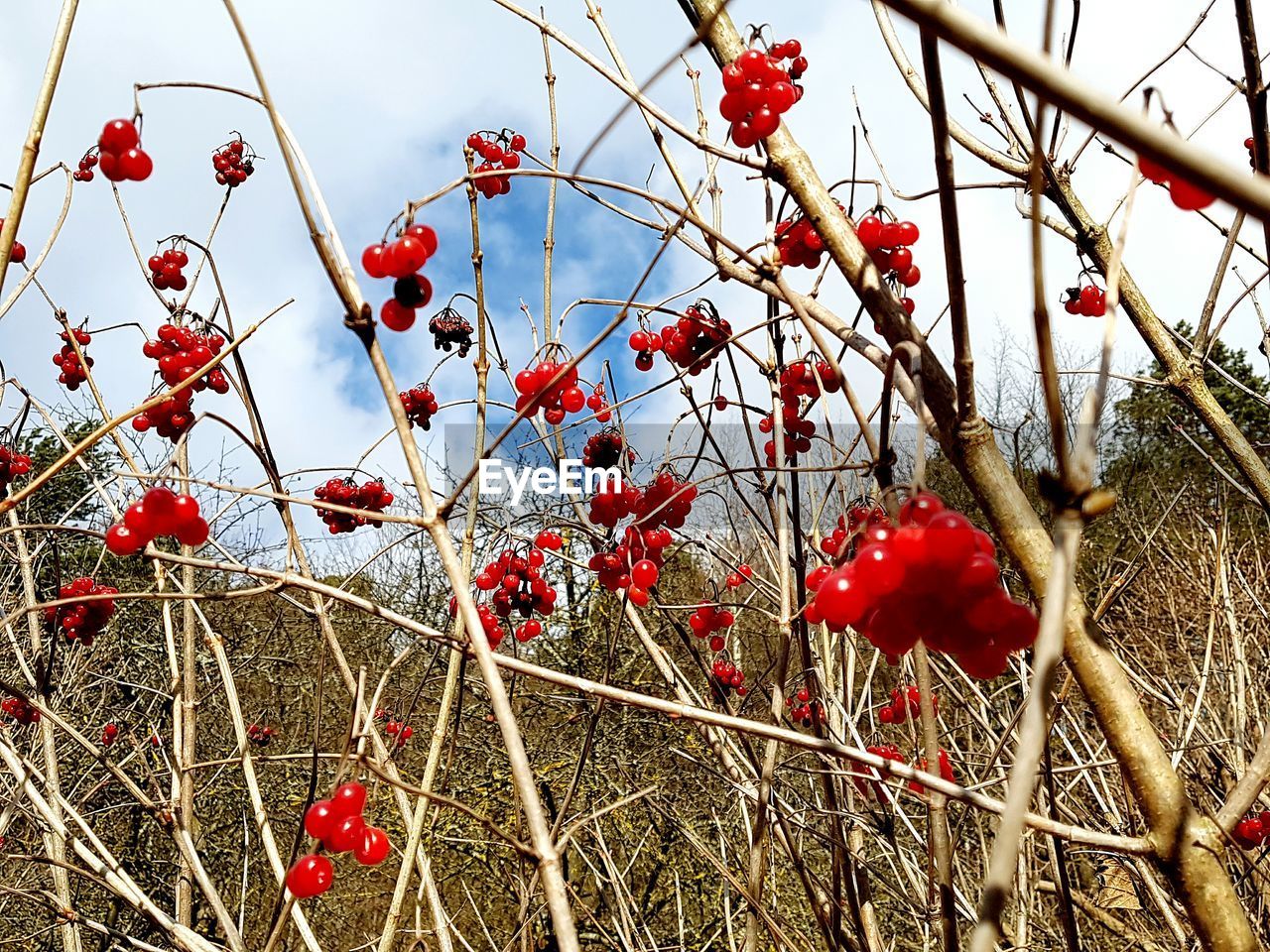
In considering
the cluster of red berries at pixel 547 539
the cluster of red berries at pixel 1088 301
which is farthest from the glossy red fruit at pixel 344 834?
the cluster of red berries at pixel 1088 301

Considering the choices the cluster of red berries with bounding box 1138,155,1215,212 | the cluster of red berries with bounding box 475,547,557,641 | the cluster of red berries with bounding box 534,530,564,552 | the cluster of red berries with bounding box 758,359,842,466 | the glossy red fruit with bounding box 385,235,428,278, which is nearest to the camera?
the glossy red fruit with bounding box 385,235,428,278

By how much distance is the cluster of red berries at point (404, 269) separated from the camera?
91 centimetres

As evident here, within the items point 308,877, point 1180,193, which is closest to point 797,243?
point 1180,193

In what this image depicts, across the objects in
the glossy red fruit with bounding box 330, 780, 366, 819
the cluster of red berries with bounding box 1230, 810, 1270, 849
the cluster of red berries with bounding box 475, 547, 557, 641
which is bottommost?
the cluster of red berries with bounding box 1230, 810, 1270, 849

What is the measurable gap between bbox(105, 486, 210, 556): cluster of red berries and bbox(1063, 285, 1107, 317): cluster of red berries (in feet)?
6.07

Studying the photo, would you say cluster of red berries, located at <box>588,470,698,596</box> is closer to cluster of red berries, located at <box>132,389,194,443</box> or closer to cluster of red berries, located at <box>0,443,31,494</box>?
cluster of red berries, located at <box>132,389,194,443</box>

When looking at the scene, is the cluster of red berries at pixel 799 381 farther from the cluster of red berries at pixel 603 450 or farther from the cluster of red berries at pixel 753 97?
the cluster of red berries at pixel 753 97

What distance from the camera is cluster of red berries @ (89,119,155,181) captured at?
126cm

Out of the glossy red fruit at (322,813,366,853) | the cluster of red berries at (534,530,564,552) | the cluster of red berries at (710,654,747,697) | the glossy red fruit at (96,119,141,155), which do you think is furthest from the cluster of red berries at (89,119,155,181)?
the cluster of red berries at (710,654,747,697)

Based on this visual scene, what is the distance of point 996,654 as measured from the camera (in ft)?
2.53

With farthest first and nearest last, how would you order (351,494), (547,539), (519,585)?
(547,539), (519,585), (351,494)

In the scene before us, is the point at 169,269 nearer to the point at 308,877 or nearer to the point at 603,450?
the point at 603,450

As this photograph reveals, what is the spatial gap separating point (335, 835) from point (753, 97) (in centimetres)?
112

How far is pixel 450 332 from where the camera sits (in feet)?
7.54
